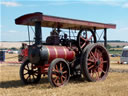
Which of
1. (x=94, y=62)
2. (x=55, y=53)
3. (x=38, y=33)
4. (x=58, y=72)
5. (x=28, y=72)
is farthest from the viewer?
(x=94, y=62)

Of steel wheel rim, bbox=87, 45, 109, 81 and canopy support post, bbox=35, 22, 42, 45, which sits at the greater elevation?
canopy support post, bbox=35, 22, 42, 45

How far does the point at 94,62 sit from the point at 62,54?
57.4 inches

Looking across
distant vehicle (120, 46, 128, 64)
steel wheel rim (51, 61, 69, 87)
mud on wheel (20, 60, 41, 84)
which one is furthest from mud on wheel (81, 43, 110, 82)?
distant vehicle (120, 46, 128, 64)

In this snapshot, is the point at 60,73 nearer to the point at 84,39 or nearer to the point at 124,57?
the point at 84,39

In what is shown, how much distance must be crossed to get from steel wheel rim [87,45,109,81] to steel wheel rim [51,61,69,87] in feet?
3.38

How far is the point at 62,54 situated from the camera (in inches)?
332

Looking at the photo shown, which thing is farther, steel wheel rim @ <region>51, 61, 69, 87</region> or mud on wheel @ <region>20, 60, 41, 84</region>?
mud on wheel @ <region>20, 60, 41, 84</region>

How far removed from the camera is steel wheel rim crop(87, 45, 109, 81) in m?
9.03

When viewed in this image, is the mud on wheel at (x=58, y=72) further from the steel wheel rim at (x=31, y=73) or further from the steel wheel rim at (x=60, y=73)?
the steel wheel rim at (x=31, y=73)

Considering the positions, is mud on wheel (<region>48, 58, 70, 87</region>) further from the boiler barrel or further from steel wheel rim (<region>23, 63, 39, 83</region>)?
steel wheel rim (<region>23, 63, 39, 83</region>)

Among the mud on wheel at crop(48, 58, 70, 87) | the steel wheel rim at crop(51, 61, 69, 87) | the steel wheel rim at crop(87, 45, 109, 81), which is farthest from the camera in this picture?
the steel wheel rim at crop(87, 45, 109, 81)

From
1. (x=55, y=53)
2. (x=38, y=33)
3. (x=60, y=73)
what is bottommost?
(x=60, y=73)

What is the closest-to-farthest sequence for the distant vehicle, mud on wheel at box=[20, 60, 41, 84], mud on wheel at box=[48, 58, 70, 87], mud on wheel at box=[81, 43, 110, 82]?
1. mud on wheel at box=[48, 58, 70, 87]
2. mud on wheel at box=[81, 43, 110, 82]
3. mud on wheel at box=[20, 60, 41, 84]
4. the distant vehicle

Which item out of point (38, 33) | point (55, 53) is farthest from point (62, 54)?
point (38, 33)
